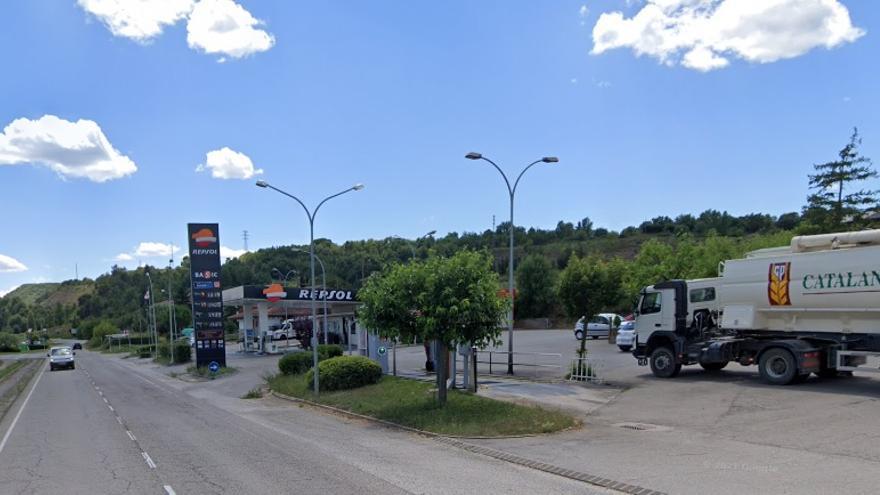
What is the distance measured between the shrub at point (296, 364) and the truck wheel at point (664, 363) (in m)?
15.2

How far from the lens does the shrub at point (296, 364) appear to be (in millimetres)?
29109

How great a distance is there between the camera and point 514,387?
69.9ft

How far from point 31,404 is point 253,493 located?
23.2 meters

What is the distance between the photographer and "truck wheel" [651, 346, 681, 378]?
21.7m

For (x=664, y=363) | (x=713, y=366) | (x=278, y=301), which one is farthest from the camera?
(x=278, y=301)

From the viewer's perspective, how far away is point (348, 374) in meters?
23.5

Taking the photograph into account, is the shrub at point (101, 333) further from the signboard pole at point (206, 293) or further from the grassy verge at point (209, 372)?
the grassy verge at point (209, 372)

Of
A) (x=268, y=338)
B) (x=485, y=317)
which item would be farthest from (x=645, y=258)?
(x=485, y=317)

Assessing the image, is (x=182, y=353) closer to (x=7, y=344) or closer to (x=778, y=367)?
(x=778, y=367)

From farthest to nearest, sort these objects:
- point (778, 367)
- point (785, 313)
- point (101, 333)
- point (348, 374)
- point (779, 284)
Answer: point (101, 333) < point (348, 374) < point (785, 313) < point (779, 284) < point (778, 367)

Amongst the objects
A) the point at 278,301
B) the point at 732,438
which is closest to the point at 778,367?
the point at 732,438

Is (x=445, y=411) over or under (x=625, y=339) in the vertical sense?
over

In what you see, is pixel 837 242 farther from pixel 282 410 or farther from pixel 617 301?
pixel 282 410

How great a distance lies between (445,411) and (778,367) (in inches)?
392
